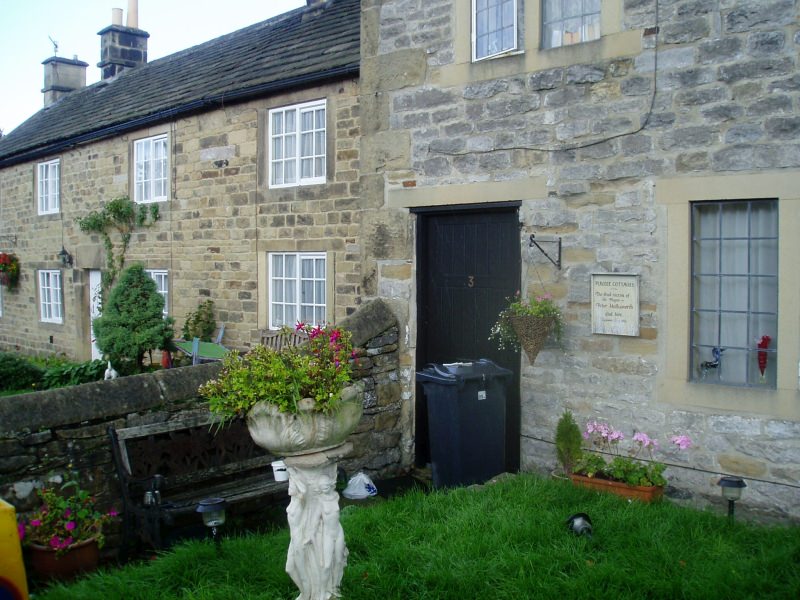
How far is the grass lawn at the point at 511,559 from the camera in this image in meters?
4.38

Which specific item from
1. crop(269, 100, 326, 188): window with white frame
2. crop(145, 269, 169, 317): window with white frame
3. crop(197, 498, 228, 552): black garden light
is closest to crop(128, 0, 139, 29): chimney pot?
crop(145, 269, 169, 317): window with white frame

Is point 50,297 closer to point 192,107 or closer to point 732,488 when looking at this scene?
point 192,107

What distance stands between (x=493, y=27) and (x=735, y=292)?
10.9ft

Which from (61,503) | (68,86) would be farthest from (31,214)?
(61,503)

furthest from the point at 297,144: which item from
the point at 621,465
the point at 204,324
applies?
the point at 621,465

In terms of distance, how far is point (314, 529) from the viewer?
4230 mm

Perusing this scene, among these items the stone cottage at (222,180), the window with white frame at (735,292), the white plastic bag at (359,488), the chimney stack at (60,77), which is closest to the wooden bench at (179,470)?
the white plastic bag at (359,488)

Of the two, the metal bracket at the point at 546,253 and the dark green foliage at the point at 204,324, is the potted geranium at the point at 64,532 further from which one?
the dark green foliage at the point at 204,324

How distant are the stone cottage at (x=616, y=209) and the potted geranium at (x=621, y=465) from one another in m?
0.14

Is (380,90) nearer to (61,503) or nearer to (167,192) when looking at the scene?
(61,503)

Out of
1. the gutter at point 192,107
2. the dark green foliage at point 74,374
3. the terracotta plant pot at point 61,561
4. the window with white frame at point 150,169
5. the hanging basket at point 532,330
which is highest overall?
the gutter at point 192,107

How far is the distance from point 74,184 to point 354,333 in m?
11.2

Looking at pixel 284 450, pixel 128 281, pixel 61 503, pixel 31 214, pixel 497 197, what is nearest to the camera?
pixel 284 450

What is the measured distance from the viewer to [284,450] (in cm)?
416
